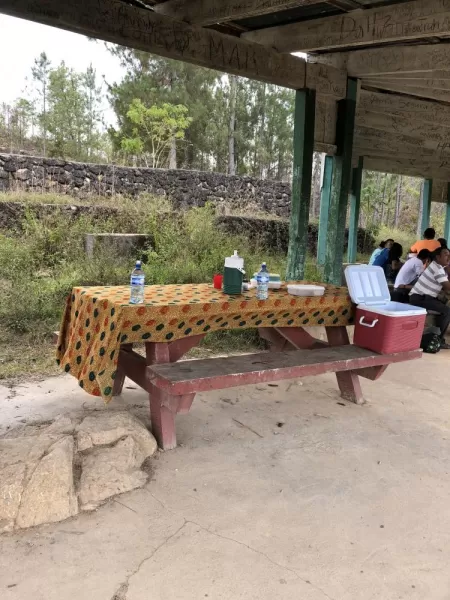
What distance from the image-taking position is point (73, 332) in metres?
3.70

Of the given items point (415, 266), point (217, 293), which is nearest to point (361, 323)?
point (217, 293)

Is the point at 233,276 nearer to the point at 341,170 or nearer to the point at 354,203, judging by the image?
the point at 341,170

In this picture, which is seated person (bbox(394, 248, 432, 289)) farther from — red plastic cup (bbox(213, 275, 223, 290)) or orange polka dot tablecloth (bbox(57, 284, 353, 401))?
red plastic cup (bbox(213, 275, 223, 290))

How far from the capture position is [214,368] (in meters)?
3.41

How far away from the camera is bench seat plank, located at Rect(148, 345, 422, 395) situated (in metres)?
3.17

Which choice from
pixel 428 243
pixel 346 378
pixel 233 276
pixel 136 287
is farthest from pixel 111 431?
pixel 428 243

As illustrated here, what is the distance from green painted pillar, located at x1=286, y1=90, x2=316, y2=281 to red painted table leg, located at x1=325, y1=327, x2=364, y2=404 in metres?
2.29

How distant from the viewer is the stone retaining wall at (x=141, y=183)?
1148 centimetres

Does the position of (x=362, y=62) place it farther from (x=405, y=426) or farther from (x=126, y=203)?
(x=126, y=203)

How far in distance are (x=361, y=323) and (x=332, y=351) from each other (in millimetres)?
356

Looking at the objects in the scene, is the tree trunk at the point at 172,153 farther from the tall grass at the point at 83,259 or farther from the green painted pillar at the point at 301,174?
the green painted pillar at the point at 301,174

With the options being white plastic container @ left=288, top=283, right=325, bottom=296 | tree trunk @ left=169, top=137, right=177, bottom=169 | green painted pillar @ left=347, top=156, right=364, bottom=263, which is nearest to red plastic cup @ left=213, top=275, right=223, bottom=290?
white plastic container @ left=288, top=283, right=325, bottom=296

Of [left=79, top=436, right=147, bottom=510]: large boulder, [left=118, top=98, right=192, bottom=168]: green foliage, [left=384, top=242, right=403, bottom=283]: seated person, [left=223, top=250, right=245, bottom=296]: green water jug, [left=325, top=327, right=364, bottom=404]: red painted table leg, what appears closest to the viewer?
[left=79, top=436, right=147, bottom=510]: large boulder

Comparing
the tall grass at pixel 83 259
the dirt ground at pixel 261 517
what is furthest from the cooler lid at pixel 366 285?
the tall grass at pixel 83 259
